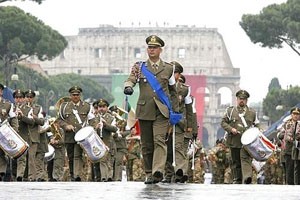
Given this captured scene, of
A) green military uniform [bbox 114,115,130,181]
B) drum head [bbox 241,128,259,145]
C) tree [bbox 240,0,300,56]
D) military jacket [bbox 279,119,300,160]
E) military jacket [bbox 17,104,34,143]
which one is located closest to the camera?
drum head [bbox 241,128,259,145]

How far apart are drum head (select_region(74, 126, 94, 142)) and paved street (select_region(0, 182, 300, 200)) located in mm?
7077

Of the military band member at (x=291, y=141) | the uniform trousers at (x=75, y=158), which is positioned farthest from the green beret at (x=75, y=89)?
the military band member at (x=291, y=141)

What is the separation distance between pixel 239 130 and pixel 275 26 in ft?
201

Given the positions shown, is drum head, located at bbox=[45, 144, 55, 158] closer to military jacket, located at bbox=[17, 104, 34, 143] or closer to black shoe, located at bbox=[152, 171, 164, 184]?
military jacket, located at bbox=[17, 104, 34, 143]

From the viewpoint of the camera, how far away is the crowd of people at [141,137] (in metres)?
18.7

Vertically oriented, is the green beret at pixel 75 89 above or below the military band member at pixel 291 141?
above

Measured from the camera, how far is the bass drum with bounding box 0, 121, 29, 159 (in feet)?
78.7

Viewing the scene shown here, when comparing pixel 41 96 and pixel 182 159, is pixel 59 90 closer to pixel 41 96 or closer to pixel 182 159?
pixel 41 96

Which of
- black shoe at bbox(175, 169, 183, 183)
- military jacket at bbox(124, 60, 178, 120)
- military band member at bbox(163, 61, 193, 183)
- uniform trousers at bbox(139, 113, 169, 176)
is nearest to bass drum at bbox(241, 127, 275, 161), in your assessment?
military band member at bbox(163, 61, 193, 183)

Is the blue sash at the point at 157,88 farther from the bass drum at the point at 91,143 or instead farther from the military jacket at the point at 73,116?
the military jacket at the point at 73,116

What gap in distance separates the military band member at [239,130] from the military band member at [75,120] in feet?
8.32

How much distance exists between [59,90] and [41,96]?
19.9 metres

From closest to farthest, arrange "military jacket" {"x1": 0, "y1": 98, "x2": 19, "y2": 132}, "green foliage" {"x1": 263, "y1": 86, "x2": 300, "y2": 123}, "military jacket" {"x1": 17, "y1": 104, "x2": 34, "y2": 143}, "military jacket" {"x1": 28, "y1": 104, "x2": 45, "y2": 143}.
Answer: "military jacket" {"x1": 0, "y1": 98, "x2": 19, "y2": 132}
"military jacket" {"x1": 17, "y1": 104, "x2": 34, "y2": 143}
"military jacket" {"x1": 28, "y1": 104, "x2": 45, "y2": 143}
"green foliage" {"x1": 263, "y1": 86, "x2": 300, "y2": 123}

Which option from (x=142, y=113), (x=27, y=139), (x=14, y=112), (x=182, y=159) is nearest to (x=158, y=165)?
(x=142, y=113)
